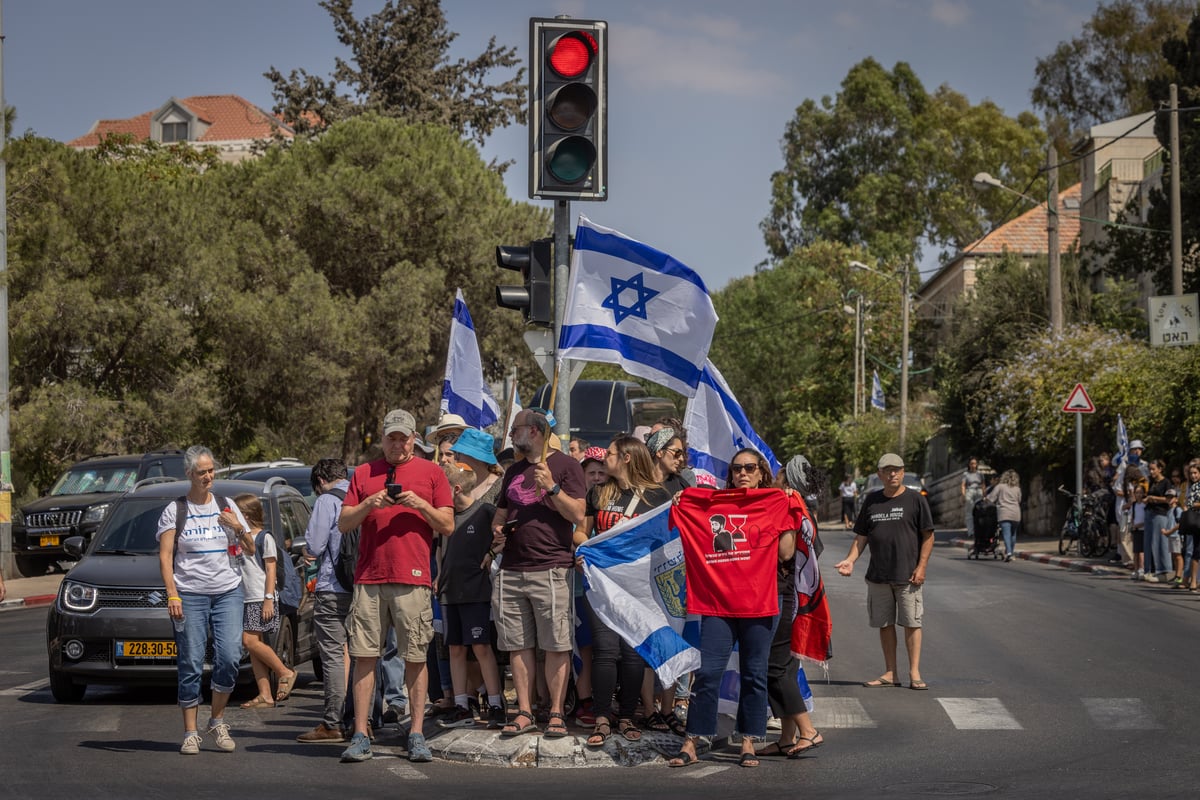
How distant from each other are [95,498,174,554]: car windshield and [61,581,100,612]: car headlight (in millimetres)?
615

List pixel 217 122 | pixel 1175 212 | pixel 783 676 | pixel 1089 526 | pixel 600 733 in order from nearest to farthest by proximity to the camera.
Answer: pixel 600 733 < pixel 783 676 < pixel 1089 526 < pixel 1175 212 < pixel 217 122

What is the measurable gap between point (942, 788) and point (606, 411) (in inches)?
798

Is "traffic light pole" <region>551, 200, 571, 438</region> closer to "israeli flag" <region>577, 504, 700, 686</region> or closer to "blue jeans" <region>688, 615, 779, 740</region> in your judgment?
"israeli flag" <region>577, 504, 700, 686</region>

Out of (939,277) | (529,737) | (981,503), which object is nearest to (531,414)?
(529,737)

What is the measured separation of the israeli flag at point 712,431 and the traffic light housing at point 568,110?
1.81 metres

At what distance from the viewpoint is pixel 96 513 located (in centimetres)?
2391

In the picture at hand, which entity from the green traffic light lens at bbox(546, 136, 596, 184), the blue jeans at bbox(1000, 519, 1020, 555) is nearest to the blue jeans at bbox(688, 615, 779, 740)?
the green traffic light lens at bbox(546, 136, 596, 184)

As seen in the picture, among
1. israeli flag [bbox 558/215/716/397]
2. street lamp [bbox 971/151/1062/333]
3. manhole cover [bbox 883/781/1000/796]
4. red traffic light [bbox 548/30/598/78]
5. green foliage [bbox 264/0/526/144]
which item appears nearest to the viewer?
manhole cover [bbox 883/781/1000/796]

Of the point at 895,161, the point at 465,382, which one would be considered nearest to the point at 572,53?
the point at 465,382

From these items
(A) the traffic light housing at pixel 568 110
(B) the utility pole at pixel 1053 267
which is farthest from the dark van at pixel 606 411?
(A) the traffic light housing at pixel 568 110

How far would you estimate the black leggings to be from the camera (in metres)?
8.96

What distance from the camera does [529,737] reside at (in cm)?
880

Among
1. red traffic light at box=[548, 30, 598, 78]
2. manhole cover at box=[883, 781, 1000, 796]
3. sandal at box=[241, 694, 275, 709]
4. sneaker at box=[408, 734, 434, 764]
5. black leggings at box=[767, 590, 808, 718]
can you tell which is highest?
red traffic light at box=[548, 30, 598, 78]

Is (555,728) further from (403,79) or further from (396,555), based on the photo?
(403,79)
